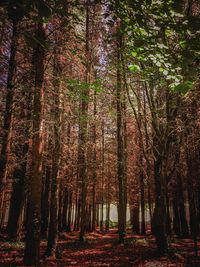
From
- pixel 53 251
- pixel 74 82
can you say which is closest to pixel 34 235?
pixel 53 251

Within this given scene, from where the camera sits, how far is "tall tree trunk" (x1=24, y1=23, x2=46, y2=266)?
9008mm

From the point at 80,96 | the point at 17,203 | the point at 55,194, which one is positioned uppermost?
the point at 80,96

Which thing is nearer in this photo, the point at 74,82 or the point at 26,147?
the point at 74,82

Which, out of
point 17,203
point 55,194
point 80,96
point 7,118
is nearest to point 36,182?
point 55,194

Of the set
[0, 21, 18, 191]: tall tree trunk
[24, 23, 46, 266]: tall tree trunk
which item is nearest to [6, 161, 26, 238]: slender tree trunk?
[0, 21, 18, 191]: tall tree trunk

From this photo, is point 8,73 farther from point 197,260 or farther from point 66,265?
point 197,260

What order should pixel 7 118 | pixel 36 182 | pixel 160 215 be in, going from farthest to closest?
1. pixel 160 215
2. pixel 7 118
3. pixel 36 182

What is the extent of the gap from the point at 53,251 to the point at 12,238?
6357 millimetres

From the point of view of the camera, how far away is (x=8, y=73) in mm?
12617

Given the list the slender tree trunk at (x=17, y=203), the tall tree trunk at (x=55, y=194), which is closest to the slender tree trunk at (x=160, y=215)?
the tall tree trunk at (x=55, y=194)

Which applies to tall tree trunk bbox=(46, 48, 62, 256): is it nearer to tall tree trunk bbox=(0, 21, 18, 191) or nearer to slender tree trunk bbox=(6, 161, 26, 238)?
tall tree trunk bbox=(0, 21, 18, 191)

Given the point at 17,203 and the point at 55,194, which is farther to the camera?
the point at 17,203

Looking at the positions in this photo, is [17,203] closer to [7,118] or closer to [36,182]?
[7,118]

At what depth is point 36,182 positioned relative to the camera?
9.52 metres
